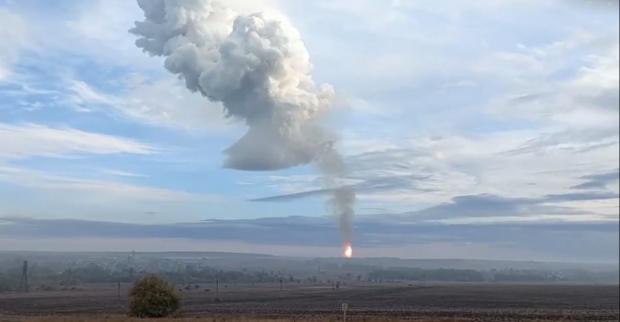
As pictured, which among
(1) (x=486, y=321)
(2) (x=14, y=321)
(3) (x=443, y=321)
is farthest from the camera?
(1) (x=486, y=321)

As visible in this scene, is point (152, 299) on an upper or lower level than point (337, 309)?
upper

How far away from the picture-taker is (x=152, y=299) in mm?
58656

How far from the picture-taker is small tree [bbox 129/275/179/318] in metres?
58.5

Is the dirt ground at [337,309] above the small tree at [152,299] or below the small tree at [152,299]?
below

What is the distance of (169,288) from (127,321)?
9.70 meters

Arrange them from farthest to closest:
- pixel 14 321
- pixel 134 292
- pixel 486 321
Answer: pixel 486 321, pixel 134 292, pixel 14 321

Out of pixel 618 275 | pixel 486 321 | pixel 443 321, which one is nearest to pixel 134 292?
pixel 443 321

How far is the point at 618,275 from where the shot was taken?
17219mm

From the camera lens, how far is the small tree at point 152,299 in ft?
192

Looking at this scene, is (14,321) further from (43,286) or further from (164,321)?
(43,286)

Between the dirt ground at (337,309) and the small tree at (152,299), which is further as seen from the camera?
the dirt ground at (337,309)

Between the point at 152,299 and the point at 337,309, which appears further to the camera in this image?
the point at 337,309

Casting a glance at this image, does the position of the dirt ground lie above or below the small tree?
below

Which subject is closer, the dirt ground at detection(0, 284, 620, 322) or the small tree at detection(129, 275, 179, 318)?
the small tree at detection(129, 275, 179, 318)
